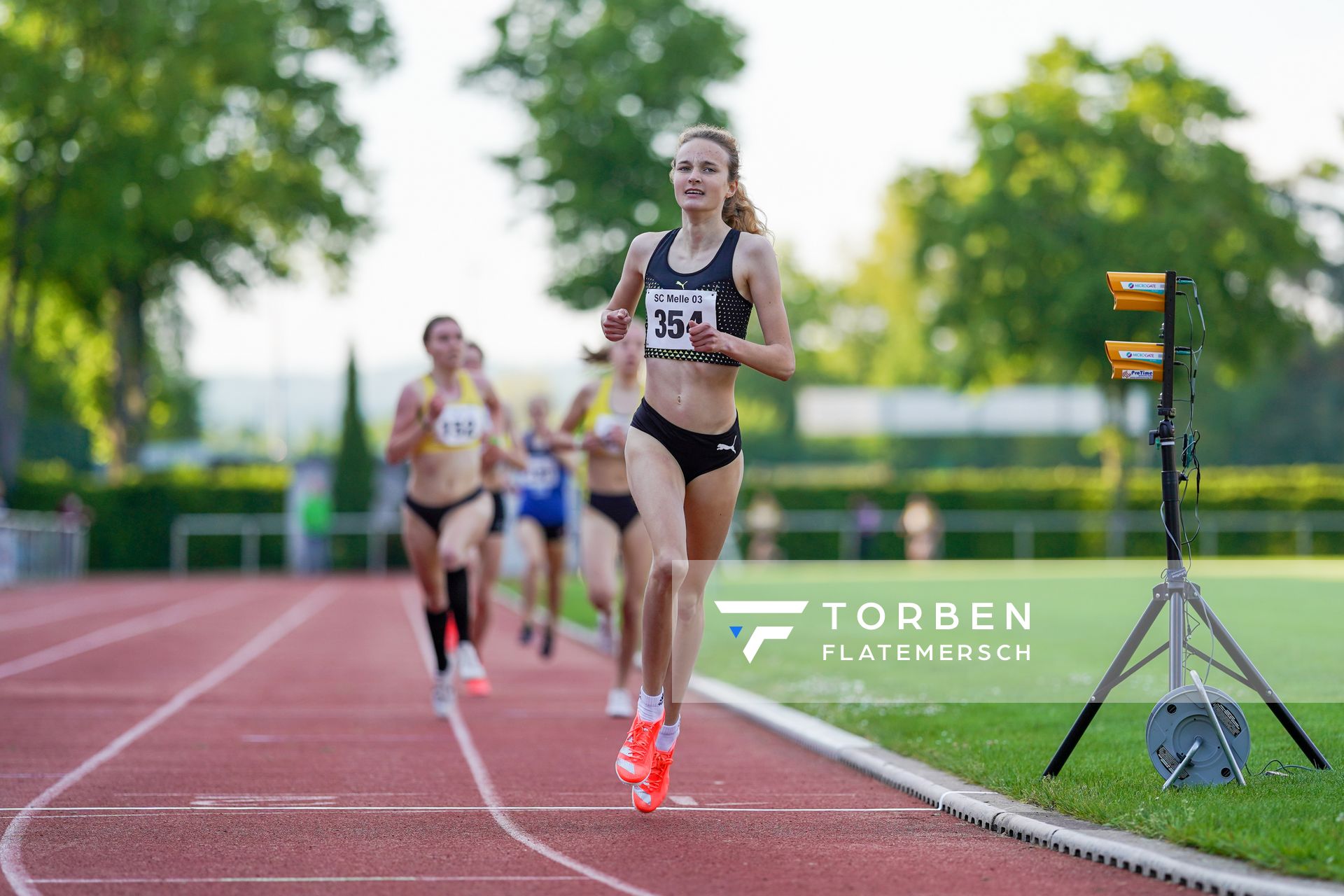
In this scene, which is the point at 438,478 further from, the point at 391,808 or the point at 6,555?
the point at 6,555

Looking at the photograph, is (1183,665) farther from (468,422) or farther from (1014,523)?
(1014,523)

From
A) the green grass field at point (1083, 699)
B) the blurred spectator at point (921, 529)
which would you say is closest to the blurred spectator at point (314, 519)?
the blurred spectator at point (921, 529)

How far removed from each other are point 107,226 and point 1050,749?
35909 millimetres

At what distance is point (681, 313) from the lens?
6711 millimetres

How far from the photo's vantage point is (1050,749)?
7.95 metres

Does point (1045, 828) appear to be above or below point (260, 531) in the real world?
above

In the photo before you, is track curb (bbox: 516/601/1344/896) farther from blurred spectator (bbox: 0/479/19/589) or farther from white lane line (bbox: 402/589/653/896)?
blurred spectator (bbox: 0/479/19/589)

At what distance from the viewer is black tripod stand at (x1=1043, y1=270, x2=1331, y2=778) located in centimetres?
646

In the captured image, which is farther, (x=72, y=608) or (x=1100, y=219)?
(x=1100, y=219)

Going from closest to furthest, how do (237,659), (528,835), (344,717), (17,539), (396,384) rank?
(528,835) < (344,717) < (237,659) < (17,539) < (396,384)

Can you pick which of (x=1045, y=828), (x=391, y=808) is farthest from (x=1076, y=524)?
(x=1045, y=828)

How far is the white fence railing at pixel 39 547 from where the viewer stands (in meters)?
32.0

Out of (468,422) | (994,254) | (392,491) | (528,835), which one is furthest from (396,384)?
(528,835)

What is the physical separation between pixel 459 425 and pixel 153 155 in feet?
104
